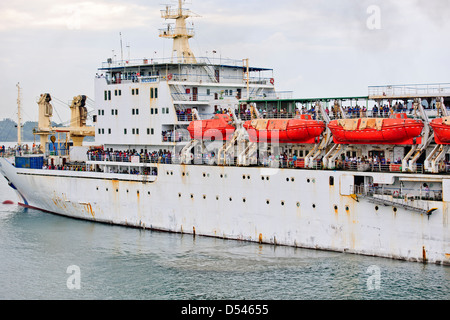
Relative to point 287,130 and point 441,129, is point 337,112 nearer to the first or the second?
point 287,130

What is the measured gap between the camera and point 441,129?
1029 inches

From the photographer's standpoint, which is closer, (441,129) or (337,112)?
(441,129)

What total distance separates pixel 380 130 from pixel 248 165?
697 centimetres

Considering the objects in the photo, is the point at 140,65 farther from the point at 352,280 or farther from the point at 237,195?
the point at 352,280

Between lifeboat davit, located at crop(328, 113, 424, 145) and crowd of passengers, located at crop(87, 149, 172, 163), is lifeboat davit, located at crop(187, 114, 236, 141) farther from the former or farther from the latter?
lifeboat davit, located at crop(328, 113, 424, 145)

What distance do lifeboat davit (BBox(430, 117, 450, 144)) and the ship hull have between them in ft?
9.15

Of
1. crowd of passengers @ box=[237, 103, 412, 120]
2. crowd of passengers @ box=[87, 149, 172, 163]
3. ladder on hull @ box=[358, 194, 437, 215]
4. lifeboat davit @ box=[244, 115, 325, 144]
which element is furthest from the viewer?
crowd of passengers @ box=[87, 149, 172, 163]

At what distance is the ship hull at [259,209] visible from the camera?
26344 millimetres

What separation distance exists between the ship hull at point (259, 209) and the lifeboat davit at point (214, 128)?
2.20m

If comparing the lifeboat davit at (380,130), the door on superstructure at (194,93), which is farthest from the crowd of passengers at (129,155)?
the lifeboat davit at (380,130)

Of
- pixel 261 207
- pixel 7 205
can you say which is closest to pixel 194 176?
pixel 261 207

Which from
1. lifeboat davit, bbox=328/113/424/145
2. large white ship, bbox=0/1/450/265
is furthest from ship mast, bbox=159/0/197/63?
lifeboat davit, bbox=328/113/424/145

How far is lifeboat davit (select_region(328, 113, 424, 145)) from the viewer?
27281mm

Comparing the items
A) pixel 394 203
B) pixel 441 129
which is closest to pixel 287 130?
pixel 394 203
